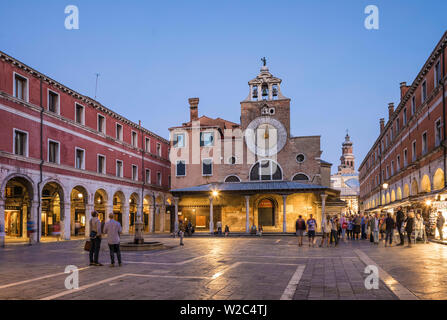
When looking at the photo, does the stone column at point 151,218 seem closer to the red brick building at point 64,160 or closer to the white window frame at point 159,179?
the red brick building at point 64,160

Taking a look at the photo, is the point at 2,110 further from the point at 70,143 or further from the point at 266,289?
the point at 266,289

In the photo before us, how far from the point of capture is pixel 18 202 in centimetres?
2852

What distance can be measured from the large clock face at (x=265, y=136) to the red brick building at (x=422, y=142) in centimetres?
1040

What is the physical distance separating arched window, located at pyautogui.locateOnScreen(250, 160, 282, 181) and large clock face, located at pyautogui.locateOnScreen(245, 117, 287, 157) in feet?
2.83

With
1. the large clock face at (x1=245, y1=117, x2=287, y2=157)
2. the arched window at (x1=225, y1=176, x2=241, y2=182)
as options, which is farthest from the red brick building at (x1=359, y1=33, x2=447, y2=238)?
the arched window at (x1=225, y1=176, x2=241, y2=182)

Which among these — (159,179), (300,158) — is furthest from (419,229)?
(159,179)

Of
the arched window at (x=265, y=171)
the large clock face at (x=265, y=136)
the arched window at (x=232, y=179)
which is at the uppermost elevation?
the large clock face at (x=265, y=136)

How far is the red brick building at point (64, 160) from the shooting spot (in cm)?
2259

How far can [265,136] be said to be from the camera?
3744 centimetres

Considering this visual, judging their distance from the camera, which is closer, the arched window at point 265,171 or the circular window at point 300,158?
the circular window at point 300,158

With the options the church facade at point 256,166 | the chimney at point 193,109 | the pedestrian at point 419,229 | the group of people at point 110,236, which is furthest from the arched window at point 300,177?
the group of people at point 110,236

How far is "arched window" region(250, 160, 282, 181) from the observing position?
121 feet

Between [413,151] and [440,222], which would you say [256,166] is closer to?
[413,151]
